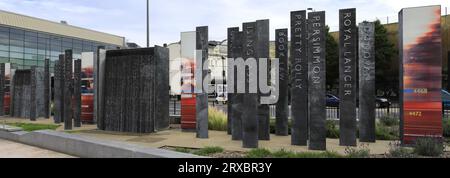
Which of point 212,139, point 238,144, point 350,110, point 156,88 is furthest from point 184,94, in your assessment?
point 350,110

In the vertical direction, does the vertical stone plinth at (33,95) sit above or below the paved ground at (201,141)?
above

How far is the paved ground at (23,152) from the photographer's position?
923 cm

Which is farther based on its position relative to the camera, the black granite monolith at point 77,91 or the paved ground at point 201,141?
the black granite monolith at point 77,91

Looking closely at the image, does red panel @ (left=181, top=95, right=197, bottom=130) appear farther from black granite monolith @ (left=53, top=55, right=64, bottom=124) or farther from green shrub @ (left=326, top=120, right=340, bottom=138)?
black granite monolith @ (left=53, top=55, right=64, bottom=124)

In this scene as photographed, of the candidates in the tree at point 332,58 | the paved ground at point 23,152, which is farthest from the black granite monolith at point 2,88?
the tree at point 332,58

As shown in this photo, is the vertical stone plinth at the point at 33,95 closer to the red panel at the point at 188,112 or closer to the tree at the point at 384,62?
the red panel at the point at 188,112

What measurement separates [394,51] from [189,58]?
1307 inches

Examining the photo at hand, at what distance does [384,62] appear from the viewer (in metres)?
40.9

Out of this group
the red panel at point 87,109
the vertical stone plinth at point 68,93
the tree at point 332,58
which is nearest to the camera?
the vertical stone plinth at point 68,93

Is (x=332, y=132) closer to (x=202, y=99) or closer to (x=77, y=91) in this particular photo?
(x=202, y=99)

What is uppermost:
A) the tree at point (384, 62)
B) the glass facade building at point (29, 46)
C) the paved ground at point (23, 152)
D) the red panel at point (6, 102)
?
the glass facade building at point (29, 46)

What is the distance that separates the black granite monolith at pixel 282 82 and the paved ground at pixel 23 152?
20.3 ft

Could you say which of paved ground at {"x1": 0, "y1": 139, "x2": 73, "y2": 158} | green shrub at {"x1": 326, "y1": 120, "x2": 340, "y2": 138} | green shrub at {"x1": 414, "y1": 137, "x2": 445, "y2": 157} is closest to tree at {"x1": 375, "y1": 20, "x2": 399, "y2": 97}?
green shrub at {"x1": 326, "y1": 120, "x2": 340, "y2": 138}
